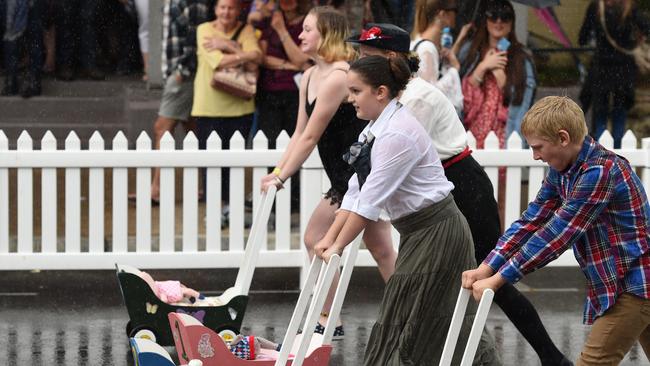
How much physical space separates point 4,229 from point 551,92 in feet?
21.3

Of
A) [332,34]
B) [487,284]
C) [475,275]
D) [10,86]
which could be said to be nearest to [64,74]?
[10,86]

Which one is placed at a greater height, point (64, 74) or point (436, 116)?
point (436, 116)

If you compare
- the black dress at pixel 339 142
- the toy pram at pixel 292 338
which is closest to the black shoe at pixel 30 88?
the black dress at pixel 339 142

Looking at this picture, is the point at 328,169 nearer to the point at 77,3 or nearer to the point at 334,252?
the point at 334,252

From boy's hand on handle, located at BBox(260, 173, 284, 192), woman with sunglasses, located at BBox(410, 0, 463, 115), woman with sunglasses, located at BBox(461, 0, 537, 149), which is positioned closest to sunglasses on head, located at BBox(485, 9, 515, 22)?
woman with sunglasses, located at BBox(461, 0, 537, 149)

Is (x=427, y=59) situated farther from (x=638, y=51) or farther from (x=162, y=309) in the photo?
(x=638, y=51)

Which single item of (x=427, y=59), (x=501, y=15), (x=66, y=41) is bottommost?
(x=66, y=41)

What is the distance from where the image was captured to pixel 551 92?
1386cm

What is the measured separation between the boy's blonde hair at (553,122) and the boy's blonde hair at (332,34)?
8.69ft

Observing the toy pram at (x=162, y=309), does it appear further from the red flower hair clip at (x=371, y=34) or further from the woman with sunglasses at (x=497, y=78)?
the woman with sunglasses at (x=497, y=78)

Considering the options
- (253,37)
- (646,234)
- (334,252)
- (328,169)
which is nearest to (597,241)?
(646,234)

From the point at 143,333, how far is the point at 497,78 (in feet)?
15.4

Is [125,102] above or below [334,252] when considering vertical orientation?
below

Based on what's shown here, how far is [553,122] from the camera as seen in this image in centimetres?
475
